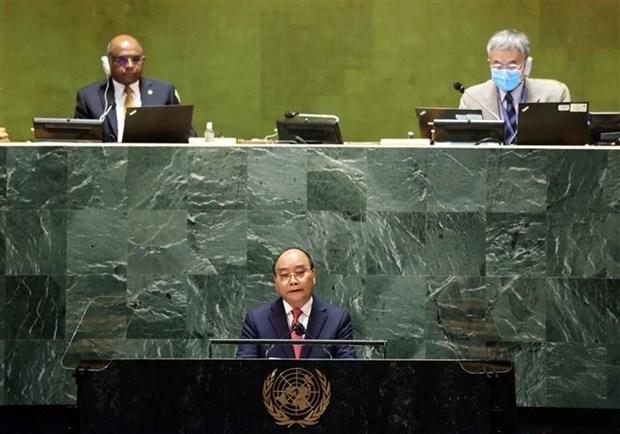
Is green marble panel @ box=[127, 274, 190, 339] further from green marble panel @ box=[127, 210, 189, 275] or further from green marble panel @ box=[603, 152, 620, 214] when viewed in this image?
green marble panel @ box=[603, 152, 620, 214]

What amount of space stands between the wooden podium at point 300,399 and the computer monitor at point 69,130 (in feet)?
8.31

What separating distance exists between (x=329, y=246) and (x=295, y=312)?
2.44ft

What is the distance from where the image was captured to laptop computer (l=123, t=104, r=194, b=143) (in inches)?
280

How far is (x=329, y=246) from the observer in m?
6.94

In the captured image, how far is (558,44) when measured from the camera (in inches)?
400

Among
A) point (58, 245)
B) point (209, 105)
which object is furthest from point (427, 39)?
point (58, 245)

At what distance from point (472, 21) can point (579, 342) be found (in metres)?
3.95

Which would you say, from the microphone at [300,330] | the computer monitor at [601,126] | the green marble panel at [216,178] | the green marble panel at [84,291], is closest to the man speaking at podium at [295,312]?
the microphone at [300,330]

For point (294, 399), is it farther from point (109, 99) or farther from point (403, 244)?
point (109, 99)

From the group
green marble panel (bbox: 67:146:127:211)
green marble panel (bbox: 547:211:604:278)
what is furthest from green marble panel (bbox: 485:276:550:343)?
green marble panel (bbox: 67:146:127:211)

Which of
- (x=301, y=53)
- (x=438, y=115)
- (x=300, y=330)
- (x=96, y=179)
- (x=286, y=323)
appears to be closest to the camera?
(x=300, y=330)

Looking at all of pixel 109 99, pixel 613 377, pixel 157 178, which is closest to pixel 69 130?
pixel 157 178

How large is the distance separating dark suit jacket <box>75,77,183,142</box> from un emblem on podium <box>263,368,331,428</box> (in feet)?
11.3

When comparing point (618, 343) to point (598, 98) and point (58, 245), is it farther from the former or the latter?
point (598, 98)
